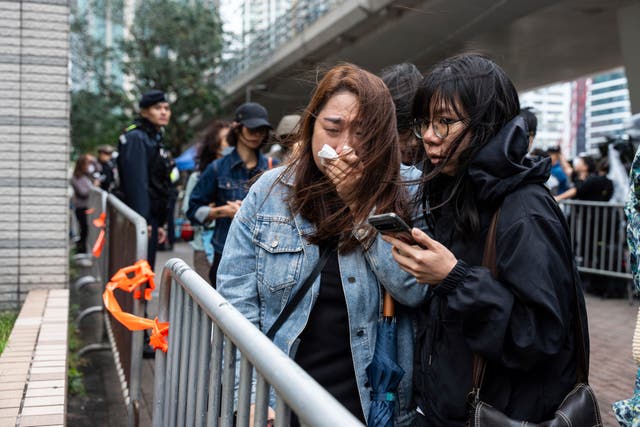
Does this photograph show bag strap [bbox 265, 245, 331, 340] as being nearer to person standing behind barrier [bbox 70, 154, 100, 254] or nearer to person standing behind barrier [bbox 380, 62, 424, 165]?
person standing behind barrier [bbox 380, 62, 424, 165]

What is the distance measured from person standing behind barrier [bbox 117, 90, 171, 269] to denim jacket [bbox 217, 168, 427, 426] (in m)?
3.43

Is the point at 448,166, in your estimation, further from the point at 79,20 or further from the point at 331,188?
the point at 79,20

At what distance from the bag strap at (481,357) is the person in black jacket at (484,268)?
2 centimetres

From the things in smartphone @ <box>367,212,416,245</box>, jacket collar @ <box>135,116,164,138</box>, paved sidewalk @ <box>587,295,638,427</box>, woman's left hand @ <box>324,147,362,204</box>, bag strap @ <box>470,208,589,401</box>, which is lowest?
paved sidewalk @ <box>587,295,638,427</box>

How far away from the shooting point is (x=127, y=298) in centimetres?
440

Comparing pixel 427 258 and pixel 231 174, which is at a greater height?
pixel 231 174

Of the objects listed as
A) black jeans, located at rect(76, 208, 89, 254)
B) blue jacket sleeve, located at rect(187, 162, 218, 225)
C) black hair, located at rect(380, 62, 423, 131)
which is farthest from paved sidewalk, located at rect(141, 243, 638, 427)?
black jeans, located at rect(76, 208, 89, 254)

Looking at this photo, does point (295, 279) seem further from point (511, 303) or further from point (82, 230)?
point (82, 230)

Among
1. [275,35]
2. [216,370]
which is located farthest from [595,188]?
[275,35]

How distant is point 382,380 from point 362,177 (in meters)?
0.59

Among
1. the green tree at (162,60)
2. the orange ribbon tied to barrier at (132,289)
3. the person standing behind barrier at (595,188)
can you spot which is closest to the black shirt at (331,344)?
the orange ribbon tied to barrier at (132,289)

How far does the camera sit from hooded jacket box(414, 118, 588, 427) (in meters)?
1.74

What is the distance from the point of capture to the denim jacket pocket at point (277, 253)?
2145 mm

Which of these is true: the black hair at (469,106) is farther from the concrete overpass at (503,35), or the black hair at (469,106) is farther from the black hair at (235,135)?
the concrete overpass at (503,35)
